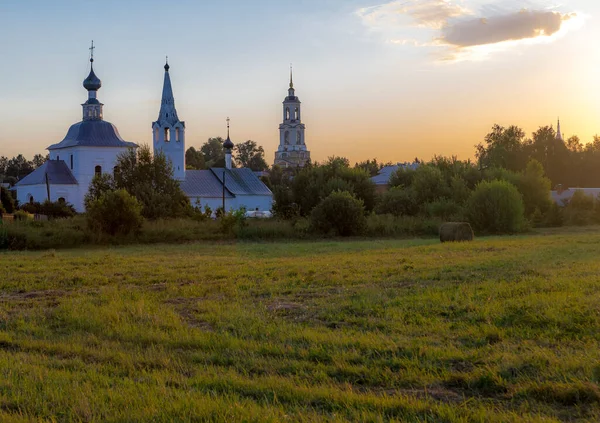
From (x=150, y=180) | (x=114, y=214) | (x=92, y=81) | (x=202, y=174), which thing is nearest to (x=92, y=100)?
(x=92, y=81)

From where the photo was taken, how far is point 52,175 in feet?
242

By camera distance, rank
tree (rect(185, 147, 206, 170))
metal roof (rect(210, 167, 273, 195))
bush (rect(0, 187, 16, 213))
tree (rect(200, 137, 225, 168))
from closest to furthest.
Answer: bush (rect(0, 187, 16, 213)) → metal roof (rect(210, 167, 273, 195)) → tree (rect(185, 147, 206, 170)) → tree (rect(200, 137, 225, 168))

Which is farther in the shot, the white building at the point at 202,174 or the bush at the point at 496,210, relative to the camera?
the white building at the point at 202,174

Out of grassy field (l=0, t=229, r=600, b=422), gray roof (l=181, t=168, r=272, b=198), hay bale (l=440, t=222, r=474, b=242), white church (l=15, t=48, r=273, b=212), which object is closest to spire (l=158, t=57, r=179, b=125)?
white church (l=15, t=48, r=273, b=212)

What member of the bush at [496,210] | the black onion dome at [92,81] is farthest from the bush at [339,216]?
the black onion dome at [92,81]

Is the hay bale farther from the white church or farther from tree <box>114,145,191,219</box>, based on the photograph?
the white church

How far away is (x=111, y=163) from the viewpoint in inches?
3056

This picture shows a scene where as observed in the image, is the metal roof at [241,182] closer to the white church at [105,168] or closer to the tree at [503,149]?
the white church at [105,168]

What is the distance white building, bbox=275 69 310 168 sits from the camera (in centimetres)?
14212

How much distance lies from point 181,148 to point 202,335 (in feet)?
245

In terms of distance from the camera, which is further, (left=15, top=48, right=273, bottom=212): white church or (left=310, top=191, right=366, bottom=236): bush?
(left=15, top=48, right=273, bottom=212): white church

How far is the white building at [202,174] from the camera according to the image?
79562 mm

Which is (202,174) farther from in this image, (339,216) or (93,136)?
(339,216)

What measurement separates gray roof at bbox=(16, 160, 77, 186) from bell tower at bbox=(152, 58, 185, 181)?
10.6 meters
